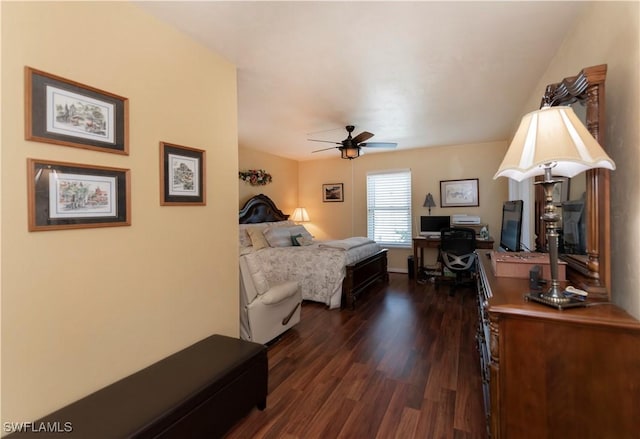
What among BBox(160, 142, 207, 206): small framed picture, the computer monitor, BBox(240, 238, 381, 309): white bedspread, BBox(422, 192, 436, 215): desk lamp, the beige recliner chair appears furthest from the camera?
BBox(422, 192, 436, 215): desk lamp

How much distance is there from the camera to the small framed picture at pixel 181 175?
1.77 metres

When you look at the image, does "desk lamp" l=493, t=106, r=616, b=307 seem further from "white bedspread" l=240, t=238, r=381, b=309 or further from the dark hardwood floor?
"white bedspread" l=240, t=238, r=381, b=309

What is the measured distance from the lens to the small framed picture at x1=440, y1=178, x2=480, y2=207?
5.08m

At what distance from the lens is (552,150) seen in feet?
3.73

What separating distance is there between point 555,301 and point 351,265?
274cm

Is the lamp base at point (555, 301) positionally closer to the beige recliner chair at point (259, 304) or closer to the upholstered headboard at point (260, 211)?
the beige recliner chair at point (259, 304)

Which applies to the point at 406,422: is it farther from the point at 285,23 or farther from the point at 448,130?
the point at 448,130

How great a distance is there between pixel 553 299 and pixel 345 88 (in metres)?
2.31

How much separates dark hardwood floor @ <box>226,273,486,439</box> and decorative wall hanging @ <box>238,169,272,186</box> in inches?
110

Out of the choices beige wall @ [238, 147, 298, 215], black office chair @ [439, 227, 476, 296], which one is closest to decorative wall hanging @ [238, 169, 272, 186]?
beige wall @ [238, 147, 298, 215]

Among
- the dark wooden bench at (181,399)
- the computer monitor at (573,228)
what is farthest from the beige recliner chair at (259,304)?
the computer monitor at (573,228)

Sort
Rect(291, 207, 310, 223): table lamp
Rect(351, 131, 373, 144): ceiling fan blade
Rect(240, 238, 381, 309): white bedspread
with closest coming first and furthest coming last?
1. Rect(351, 131, 373, 144): ceiling fan blade
2. Rect(240, 238, 381, 309): white bedspread
3. Rect(291, 207, 310, 223): table lamp

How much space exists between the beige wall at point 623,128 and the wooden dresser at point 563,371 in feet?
0.65

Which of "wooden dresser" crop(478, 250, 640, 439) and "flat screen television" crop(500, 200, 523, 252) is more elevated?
"flat screen television" crop(500, 200, 523, 252)
